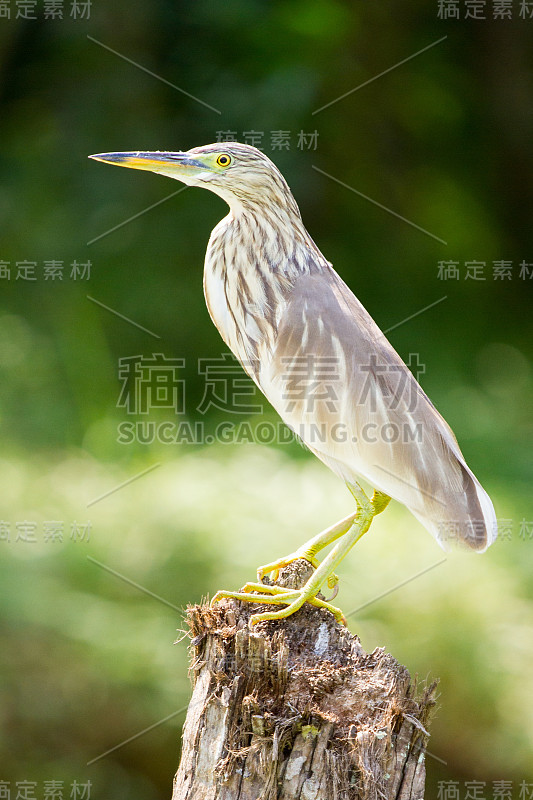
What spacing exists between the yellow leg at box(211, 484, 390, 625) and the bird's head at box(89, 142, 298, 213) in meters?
0.80

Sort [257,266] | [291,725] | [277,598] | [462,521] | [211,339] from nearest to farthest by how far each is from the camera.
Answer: [291,725]
[277,598]
[462,521]
[257,266]
[211,339]

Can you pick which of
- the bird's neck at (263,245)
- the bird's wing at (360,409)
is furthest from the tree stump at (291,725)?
the bird's neck at (263,245)

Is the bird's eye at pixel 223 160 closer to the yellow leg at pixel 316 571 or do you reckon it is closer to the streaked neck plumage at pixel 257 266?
the streaked neck plumage at pixel 257 266

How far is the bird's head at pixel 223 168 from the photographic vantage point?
215 centimetres

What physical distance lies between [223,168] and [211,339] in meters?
2.79

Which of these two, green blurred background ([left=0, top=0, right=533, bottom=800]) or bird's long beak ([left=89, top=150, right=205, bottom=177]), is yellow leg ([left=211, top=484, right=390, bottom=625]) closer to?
bird's long beak ([left=89, top=150, right=205, bottom=177])

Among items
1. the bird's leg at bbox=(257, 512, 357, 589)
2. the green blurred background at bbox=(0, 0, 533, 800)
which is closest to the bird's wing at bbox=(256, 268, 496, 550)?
the bird's leg at bbox=(257, 512, 357, 589)

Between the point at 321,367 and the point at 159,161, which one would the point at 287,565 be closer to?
the point at 321,367

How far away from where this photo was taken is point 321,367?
7.27 ft

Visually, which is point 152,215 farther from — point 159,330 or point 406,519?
point 406,519

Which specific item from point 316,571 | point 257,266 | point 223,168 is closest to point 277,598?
point 316,571

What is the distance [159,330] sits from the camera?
16.1 feet

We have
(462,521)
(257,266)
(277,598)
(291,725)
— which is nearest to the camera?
(291,725)

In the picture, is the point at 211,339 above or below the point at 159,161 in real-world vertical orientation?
above
